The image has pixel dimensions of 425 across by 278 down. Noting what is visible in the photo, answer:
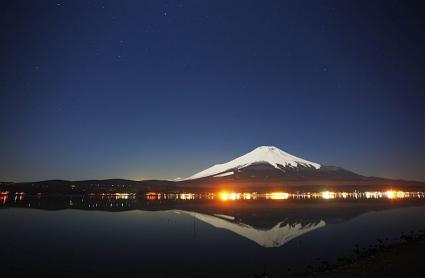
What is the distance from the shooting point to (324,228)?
48.0 metres

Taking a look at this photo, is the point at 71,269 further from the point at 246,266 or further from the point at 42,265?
the point at 246,266

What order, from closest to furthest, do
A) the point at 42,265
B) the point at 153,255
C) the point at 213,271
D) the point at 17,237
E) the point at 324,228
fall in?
the point at 213,271, the point at 42,265, the point at 153,255, the point at 17,237, the point at 324,228

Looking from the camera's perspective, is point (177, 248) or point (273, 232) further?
point (273, 232)

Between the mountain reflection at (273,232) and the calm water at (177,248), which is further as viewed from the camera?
the mountain reflection at (273,232)

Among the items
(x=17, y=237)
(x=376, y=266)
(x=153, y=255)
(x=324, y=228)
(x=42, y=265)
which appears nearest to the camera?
(x=376, y=266)

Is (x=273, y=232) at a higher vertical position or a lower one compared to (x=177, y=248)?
higher

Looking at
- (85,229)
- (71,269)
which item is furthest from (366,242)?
(85,229)

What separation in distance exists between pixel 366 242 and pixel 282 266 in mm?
14594

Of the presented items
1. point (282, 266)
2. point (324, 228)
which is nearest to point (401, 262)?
point (282, 266)

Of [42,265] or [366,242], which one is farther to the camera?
[366,242]

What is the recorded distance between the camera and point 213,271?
963 inches

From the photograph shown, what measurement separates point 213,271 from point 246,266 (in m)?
2.74

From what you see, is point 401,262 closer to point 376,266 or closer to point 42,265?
point 376,266

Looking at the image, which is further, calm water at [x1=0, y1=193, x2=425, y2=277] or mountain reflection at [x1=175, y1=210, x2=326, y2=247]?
mountain reflection at [x1=175, y1=210, x2=326, y2=247]
